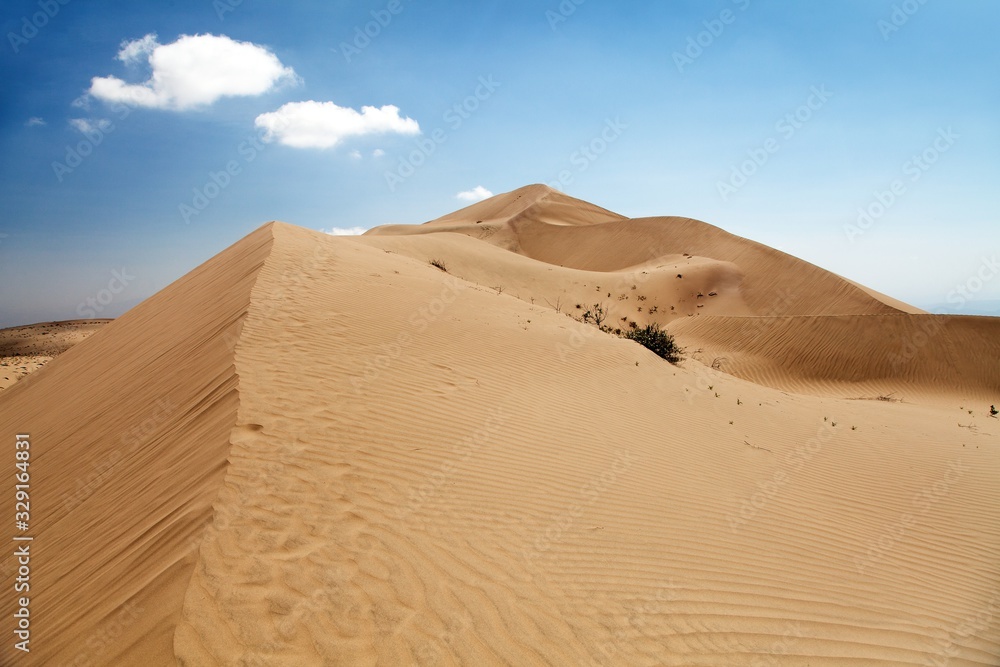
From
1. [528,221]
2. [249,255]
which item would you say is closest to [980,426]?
[249,255]

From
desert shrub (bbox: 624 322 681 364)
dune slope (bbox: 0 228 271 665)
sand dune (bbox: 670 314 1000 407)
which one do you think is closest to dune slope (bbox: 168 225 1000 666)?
dune slope (bbox: 0 228 271 665)

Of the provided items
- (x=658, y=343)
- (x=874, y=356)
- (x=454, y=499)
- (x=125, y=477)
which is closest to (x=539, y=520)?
(x=454, y=499)

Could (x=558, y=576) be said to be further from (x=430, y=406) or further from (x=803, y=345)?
(x=803, y=345)

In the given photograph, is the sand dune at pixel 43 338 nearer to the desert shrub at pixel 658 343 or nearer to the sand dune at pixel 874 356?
the desert shrub at pixel 658 343

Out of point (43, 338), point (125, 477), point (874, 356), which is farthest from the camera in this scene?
point (43, 338)

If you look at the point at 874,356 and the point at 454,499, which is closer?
the point at 454,499

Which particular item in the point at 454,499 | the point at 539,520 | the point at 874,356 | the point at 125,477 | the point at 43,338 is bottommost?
the point at 874,356

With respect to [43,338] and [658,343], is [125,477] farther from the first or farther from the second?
[43,338]

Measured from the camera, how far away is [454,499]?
3988 mm

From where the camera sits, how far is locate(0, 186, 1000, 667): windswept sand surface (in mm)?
2773

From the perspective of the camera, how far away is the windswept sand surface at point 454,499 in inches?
109

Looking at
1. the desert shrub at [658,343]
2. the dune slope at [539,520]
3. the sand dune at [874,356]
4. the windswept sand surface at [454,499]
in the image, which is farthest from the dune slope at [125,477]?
the sand dune at [874,356]

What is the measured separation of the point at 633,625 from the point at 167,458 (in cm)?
401

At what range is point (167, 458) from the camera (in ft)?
14.0
